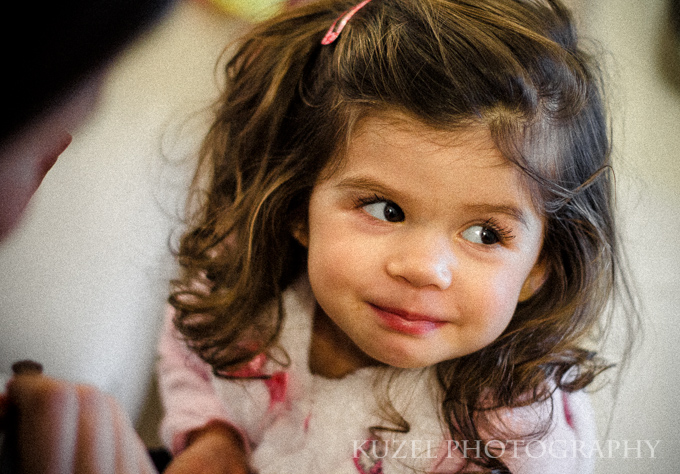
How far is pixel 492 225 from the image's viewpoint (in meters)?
0.36

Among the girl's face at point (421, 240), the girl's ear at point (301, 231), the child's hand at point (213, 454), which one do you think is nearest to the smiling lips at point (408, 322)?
the girl's face at point (421, 240)

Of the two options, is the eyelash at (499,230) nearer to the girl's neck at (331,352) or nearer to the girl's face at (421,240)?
the girl's face at (421,240)

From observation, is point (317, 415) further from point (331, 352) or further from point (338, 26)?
point (338, 26)

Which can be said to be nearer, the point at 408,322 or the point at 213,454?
the point at 408,322

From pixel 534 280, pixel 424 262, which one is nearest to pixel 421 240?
pixel 424 262

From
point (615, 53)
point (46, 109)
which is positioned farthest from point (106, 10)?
point (615, 53)

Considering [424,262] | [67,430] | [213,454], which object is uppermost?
[424,262]

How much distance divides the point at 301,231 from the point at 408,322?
4.8 inches

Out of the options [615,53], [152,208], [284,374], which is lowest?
[284,374]

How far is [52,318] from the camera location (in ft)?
1.31

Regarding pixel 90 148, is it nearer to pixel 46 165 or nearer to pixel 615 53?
pixel 46 165

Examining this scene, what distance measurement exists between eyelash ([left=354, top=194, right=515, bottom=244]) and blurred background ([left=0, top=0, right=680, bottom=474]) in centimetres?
10

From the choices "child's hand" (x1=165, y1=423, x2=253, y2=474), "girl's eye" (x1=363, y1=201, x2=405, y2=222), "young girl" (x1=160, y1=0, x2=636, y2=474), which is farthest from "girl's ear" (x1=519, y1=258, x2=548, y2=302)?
"child's hand" (x1=165, y1=423, x2=253, y2=474)

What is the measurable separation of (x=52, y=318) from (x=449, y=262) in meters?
0.26
